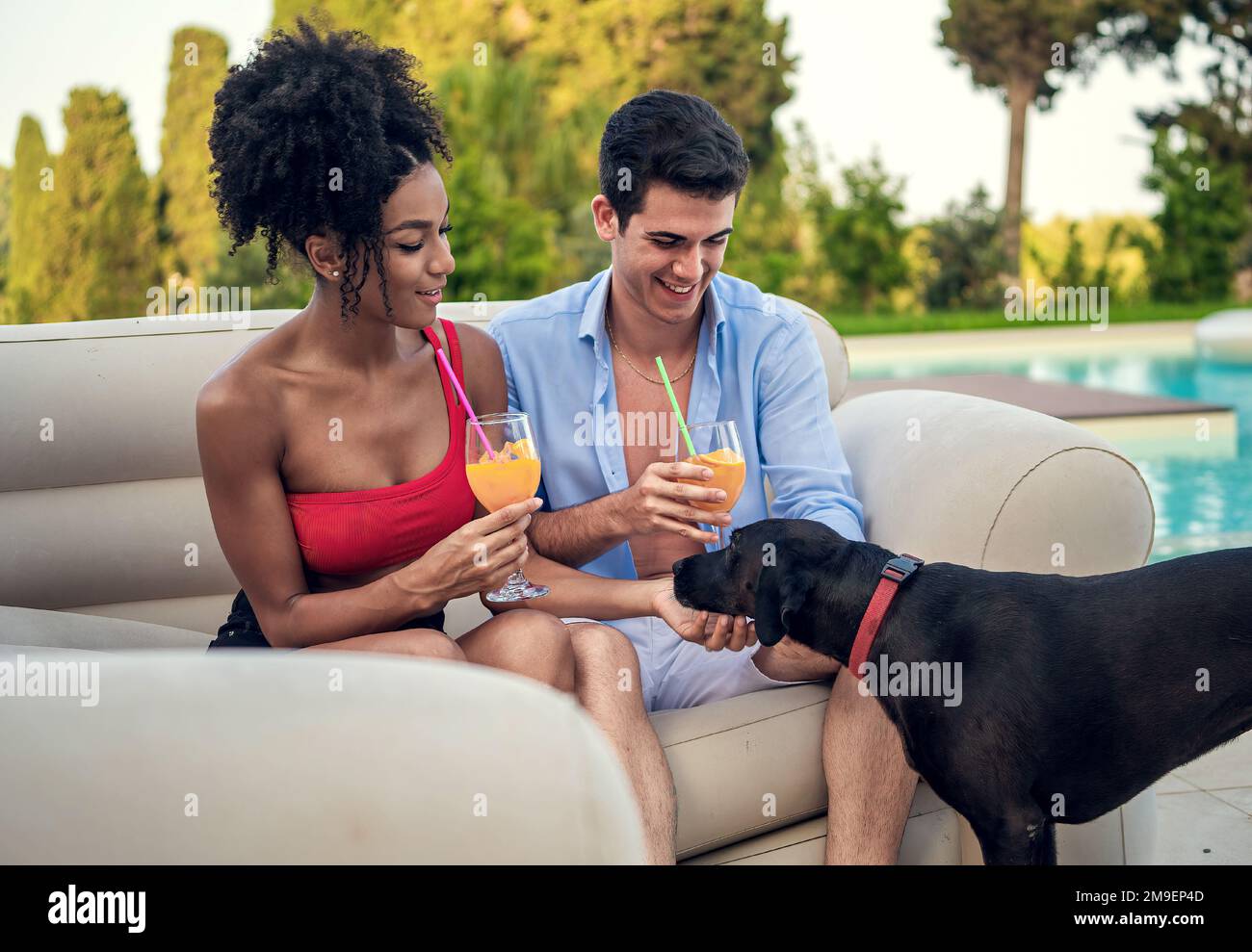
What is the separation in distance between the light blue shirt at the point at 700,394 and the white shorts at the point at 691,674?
0.22m

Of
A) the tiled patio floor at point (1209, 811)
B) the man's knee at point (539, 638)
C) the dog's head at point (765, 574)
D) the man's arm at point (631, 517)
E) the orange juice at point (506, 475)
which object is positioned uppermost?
the orange juice at point (506, 475)

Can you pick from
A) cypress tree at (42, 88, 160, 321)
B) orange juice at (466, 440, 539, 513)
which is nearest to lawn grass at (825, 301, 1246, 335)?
cypress tree at (42, 88, 160, 321)

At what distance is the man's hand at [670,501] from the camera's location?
184cm

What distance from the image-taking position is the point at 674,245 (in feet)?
7.03

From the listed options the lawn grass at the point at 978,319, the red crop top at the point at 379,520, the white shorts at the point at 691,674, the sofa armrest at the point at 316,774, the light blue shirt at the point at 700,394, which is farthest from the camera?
the lawn grass at the point at 978,319

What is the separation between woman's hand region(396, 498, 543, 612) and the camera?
1.73 m

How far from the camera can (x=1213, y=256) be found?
14812 mm

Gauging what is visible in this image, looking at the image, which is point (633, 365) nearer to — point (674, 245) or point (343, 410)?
point (674, 245)

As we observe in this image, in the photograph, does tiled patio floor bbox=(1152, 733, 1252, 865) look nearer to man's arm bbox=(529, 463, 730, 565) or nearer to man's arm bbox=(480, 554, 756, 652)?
man's arm bbox=(480, 554, 756, 652)

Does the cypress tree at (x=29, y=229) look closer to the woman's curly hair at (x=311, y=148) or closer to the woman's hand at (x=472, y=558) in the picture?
the woman's curly hair at (x=311, y=148)

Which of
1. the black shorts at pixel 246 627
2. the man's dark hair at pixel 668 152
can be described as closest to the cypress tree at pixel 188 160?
the man's dark hair at pixel 668 152

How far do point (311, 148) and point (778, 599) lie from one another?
108cm
